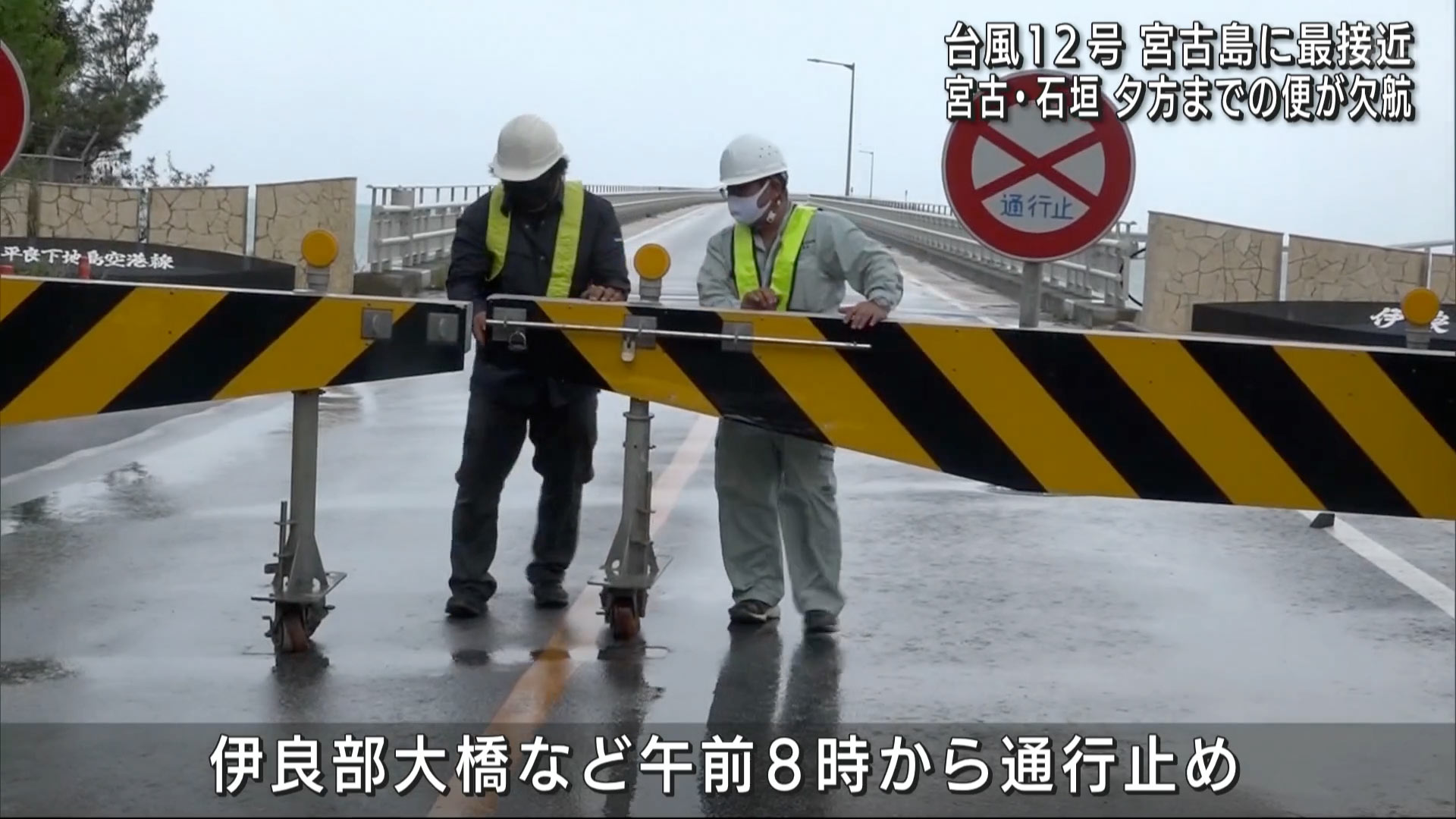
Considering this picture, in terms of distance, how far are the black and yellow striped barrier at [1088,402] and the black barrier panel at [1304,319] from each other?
5480mm

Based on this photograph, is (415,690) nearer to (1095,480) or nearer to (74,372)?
(74,372)

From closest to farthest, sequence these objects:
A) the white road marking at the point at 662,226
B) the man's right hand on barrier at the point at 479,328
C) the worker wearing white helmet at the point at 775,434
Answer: the man's right hand on barrier at the point at 479,328 → the worker wearing white helmet at the point at 775,434 → the white road marking at the point at 662,226

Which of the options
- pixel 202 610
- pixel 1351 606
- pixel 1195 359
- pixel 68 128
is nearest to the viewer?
pixel 1195 359

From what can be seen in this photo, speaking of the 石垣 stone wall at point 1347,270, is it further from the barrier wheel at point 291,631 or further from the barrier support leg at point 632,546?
the barrier wheel at point 291,631

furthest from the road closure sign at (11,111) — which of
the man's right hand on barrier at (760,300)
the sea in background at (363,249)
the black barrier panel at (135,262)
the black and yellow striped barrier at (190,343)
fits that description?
the sea in background at (363,249)

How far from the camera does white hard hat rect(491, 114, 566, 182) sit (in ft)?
24.9

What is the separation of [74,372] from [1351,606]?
5253 millimetres

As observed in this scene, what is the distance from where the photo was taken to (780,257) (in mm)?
7543

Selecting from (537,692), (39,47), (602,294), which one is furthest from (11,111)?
(39,47)

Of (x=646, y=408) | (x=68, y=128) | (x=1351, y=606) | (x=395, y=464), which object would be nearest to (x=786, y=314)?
(x=646, y=408)

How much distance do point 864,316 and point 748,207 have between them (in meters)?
1.10

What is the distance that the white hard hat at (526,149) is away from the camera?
760cm

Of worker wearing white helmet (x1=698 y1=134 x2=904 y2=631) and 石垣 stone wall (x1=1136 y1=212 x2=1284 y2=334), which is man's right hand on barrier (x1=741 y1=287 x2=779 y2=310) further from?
石垣 stone wall (x1=1136 y1=212 x2=1284 y2=334)

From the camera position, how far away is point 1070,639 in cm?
780
